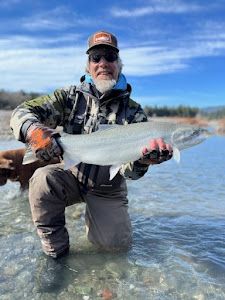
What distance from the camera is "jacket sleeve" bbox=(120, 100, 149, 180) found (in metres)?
5.13

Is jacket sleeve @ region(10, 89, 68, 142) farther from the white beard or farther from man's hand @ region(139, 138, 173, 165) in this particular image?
man's hand @ region(139, 138, 173, 165)

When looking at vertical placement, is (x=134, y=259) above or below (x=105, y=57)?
below

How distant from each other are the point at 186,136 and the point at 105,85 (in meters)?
1.24

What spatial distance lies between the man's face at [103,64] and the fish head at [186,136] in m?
1.28

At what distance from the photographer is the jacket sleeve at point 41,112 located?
191 inches

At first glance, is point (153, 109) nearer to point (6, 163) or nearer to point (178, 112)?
point (178, 112)

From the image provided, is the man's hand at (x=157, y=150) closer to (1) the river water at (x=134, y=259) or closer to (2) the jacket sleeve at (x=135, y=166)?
(2) the jacket sleeve at (x=135, y=166)

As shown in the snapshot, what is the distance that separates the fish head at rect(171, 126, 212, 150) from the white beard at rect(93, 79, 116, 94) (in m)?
1.14

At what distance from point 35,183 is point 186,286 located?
1.85 meters

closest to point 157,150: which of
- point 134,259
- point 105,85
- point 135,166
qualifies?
point 135,166

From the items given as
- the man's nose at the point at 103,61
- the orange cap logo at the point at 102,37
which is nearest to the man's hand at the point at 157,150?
the man's nose at the point at 103,61

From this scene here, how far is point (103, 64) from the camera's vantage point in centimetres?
547

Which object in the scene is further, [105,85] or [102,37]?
[102,37]

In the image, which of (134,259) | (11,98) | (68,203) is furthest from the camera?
(11,98)
